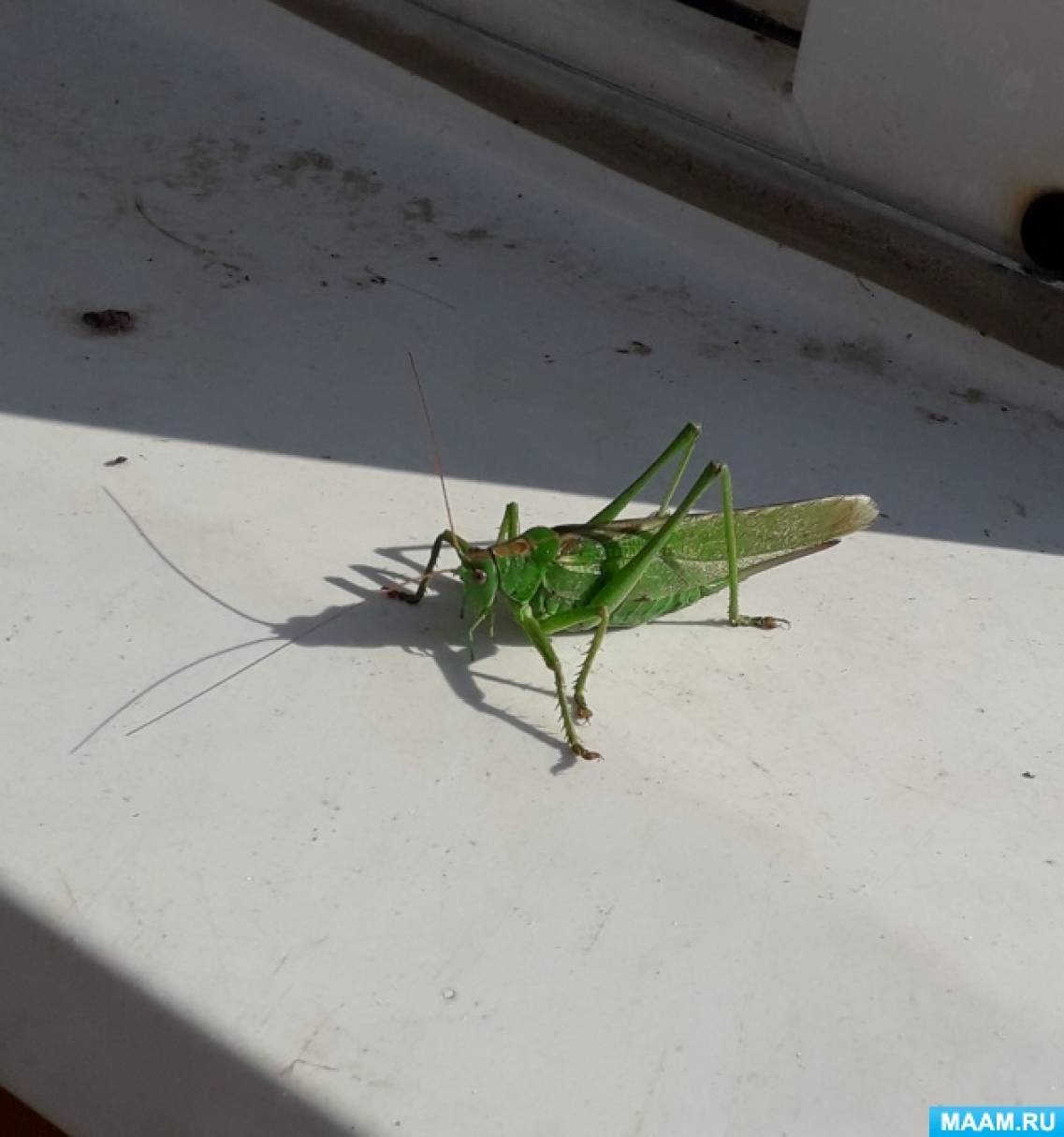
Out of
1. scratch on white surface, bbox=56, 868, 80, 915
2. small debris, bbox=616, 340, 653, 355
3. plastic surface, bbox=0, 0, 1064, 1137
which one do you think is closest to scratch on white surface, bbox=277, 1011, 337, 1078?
plastic surface, bbox=0, 0, 1064, 1137

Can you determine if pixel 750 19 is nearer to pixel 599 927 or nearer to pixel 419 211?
pixel 419 211

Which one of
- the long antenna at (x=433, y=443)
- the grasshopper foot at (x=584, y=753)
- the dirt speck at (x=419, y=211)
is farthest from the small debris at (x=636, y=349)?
the grasshopper foot at (x=584, y=753)

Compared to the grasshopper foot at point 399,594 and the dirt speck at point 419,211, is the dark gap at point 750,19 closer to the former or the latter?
the dirt speck at point 419,211

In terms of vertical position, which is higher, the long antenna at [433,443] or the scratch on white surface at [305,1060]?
the long antenna at [433,443]

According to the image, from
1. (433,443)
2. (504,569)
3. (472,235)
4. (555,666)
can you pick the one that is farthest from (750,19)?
(555,666)

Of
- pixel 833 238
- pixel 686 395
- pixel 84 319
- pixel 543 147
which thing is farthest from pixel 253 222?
pixel 833 238

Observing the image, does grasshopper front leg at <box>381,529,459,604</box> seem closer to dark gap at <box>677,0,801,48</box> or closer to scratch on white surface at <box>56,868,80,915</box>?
scratch on white surface at <box>56,868,80,915</box>

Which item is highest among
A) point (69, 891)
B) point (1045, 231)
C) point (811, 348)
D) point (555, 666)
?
point (1045, 231)

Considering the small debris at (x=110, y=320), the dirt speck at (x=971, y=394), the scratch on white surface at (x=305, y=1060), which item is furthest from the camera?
the dirt speck at (x=971, y=394)
